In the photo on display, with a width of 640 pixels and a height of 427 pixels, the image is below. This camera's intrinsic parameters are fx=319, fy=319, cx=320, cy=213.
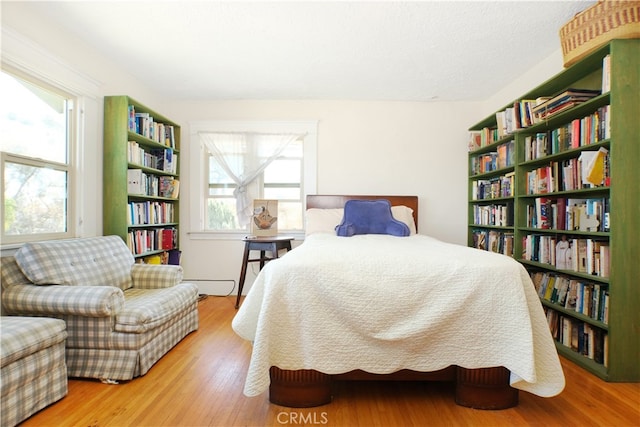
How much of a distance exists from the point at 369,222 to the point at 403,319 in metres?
1.61

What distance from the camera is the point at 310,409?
1504 millimetres

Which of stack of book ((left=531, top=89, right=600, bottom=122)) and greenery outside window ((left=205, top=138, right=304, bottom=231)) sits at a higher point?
stack of book ((left=531, top=89, right=600, bottom=122))

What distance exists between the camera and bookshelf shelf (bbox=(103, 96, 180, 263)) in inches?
107

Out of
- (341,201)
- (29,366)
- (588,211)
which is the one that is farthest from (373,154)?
(29,366)

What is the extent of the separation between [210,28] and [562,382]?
2.94 metres

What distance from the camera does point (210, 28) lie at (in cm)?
230

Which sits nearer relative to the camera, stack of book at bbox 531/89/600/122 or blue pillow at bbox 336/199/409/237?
stack of book at bbox 531/89/600/122

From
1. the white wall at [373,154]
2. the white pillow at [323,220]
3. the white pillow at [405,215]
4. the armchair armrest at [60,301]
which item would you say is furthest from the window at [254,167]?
the armchair armrest at [60,301]

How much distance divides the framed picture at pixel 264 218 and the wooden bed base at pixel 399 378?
2.04 meters

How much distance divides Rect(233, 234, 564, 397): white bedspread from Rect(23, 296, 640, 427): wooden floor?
21 centimetres

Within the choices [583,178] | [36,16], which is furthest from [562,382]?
[36,16]

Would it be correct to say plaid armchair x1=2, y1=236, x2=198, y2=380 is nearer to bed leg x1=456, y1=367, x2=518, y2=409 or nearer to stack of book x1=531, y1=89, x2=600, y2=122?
bed leg x1=456, y1=367, x2=518, y2=409

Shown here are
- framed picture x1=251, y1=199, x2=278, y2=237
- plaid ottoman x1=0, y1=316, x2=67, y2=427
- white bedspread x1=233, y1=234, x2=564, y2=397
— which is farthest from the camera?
framed picture x1=251, y1=199, x2=278, y2=237

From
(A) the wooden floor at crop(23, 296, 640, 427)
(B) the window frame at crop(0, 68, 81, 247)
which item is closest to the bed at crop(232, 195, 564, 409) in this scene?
(A) the wooden floor at crop(23, 296, 640, 427)
